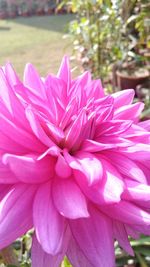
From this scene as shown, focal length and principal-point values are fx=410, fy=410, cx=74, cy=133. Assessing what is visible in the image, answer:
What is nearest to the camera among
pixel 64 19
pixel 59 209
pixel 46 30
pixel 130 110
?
pixel 59 209

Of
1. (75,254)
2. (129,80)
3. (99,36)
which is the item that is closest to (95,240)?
(75,254)

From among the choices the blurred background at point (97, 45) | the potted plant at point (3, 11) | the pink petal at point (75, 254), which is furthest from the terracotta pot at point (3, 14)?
the pink petal at point (75, 254)

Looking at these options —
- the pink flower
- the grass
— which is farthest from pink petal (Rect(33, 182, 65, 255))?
the grass

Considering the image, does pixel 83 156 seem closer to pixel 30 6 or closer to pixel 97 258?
pixel 97 258

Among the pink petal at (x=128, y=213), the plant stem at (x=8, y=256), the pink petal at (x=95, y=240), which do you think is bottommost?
the plant stem at (x=8, y=256)

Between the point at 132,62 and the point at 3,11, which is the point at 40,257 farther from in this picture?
the point at 3,11

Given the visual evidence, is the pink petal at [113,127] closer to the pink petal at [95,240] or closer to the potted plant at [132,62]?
the pink petal at [95,240]

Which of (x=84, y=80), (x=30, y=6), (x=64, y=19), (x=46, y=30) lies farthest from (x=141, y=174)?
(x=30, y=6)
